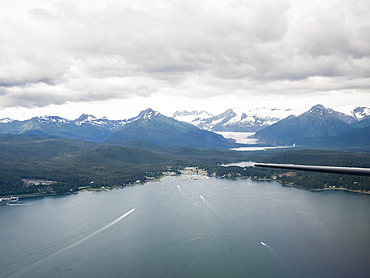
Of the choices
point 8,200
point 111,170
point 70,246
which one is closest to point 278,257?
point 70,246

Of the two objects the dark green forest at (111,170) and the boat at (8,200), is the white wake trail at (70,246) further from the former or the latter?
the dark green forest at (111,170)

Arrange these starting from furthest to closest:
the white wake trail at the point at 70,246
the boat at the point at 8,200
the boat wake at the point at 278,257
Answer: the boat at the point at 8,200
the white wake trail at the point at 70,246
the boat wake at the point at 278,257

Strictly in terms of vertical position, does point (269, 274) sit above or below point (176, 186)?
below

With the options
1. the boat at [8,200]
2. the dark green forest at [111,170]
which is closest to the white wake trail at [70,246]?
the boat at [8,200]

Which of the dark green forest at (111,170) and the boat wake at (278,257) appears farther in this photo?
the dark green forest at (111,170)

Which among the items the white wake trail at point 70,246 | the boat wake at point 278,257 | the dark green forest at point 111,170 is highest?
the dark green forest at point 111,170

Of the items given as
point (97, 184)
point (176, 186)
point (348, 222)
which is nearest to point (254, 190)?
point (176, 186)

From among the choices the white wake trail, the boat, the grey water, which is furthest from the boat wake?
the boat

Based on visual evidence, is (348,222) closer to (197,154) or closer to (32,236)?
(32,236)

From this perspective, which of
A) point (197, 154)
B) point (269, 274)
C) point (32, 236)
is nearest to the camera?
point (269, 274)
